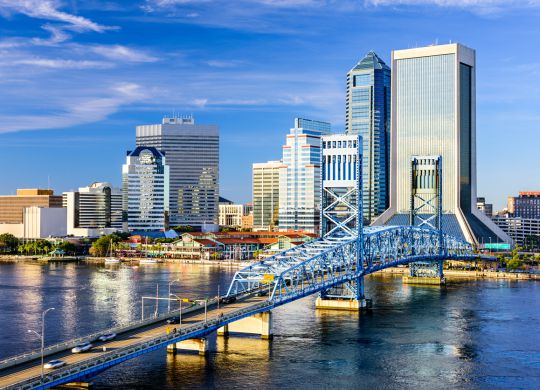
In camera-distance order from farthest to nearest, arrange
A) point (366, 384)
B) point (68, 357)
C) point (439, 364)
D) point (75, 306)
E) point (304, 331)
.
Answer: point (75, 306)
point (304, 331)
point (439, 364)
point (366, 384)
point (68, 357)

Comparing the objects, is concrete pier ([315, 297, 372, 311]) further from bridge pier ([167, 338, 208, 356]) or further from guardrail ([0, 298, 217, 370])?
bridge pier ([167, 338, 208, 356])

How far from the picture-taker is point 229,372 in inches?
3059

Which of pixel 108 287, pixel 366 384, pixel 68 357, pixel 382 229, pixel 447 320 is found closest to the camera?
pixel 68 357

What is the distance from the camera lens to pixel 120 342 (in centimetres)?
7538

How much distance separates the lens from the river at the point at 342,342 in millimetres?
76312

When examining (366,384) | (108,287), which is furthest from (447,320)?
(108,287)

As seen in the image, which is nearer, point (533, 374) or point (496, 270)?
point (533, 374)

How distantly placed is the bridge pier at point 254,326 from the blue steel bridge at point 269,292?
5.0 inches

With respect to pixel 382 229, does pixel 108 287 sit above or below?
below

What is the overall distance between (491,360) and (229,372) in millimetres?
30599

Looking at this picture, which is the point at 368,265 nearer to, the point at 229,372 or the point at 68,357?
the point at 229,372

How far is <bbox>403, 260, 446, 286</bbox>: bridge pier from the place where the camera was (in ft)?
556

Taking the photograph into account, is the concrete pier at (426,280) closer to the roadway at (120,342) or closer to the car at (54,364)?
the roadway at (120,342)

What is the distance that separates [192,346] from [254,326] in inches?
490
